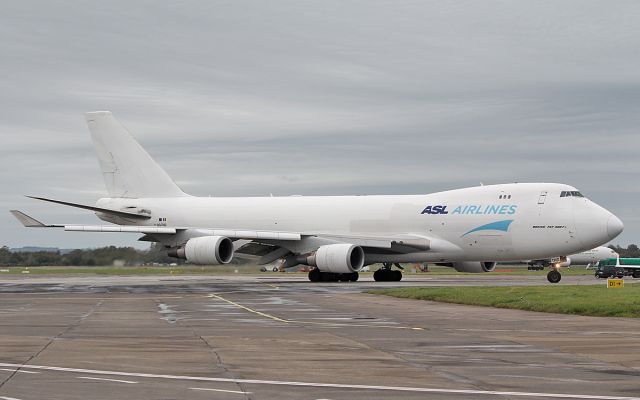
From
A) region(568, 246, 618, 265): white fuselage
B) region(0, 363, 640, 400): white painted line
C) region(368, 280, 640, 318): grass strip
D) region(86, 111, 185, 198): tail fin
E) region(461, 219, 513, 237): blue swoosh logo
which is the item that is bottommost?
region(0, 363, 640, 400): white painted line

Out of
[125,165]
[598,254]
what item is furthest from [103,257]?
[598,254]

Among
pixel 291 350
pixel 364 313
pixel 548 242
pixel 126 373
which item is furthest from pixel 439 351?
pixel 548 242

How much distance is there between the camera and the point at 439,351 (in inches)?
664

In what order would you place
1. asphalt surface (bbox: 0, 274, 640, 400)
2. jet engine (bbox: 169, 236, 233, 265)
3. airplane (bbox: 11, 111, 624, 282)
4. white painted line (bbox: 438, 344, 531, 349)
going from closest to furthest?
1. asphalt surface (bbox: 0, 274, 640, 400)
2. white painted line (bbox: 438, 344, 531, 349)
3. airplane (bbox: 11, 111, 624, 282)
4. jet engine (bbox: 169, 236, 233, 265)

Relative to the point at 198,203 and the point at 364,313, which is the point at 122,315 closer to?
the point at 364,313

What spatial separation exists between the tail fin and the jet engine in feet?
40.3

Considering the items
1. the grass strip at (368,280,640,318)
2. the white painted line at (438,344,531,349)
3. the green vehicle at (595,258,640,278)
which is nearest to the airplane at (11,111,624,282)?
the grass strip at (368,280,640,318)

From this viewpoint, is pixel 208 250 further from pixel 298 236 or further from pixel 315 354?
pixel 315 354

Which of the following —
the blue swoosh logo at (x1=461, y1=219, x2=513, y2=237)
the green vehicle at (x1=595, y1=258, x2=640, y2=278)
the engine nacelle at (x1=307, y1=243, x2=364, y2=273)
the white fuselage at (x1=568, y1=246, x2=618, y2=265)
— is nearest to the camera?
the blue swoosh logo at (x1=461, y1=219, x2=513, y2=237)

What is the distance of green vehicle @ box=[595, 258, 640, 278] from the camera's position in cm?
8706

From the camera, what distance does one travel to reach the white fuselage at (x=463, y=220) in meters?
52.6

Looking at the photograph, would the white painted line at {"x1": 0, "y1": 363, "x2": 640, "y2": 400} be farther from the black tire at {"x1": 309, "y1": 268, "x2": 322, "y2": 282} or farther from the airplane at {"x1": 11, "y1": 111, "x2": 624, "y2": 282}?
the black tire at {"x1": 309, "y1": 268, "x2": 322, "y2": 282}

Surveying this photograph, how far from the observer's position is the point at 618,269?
89.8m

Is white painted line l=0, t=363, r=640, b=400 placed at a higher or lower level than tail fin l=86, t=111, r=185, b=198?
lower
